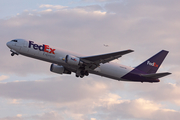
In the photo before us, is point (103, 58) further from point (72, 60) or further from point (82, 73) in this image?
point (82, 73)

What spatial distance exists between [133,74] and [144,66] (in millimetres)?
3698

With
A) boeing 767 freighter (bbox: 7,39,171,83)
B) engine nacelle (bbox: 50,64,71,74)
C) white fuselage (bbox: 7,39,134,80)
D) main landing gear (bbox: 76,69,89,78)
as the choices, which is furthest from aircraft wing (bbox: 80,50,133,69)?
engine nacelle (bbox: 50,64,71,74)

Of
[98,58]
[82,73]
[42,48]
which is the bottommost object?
[82,73]

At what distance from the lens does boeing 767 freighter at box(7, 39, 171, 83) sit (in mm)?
57406

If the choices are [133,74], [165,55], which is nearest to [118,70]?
[133,74]

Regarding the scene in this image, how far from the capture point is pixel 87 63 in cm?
5916

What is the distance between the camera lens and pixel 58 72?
65.8 meters

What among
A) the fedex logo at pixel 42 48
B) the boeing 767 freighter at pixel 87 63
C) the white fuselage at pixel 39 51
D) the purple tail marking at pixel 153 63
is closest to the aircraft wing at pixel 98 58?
the boeing 767 freighter at pixel 87 63

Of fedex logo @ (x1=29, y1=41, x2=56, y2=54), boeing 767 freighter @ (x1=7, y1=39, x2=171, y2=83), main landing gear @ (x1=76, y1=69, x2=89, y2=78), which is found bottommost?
main landing gear @ (x1=76, y1=69, x2=89, y2=78)

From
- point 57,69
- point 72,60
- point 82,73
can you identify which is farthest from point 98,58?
point 57,69

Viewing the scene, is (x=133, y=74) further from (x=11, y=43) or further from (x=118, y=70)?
(x=11, y=43)

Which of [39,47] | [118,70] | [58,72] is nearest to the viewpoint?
[39,47]

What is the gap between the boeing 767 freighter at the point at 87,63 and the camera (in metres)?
57.4

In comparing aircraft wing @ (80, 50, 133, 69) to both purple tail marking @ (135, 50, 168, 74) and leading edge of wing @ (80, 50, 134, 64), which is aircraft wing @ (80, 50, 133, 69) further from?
purple tail marking @ (135, 50, 168, 74)
